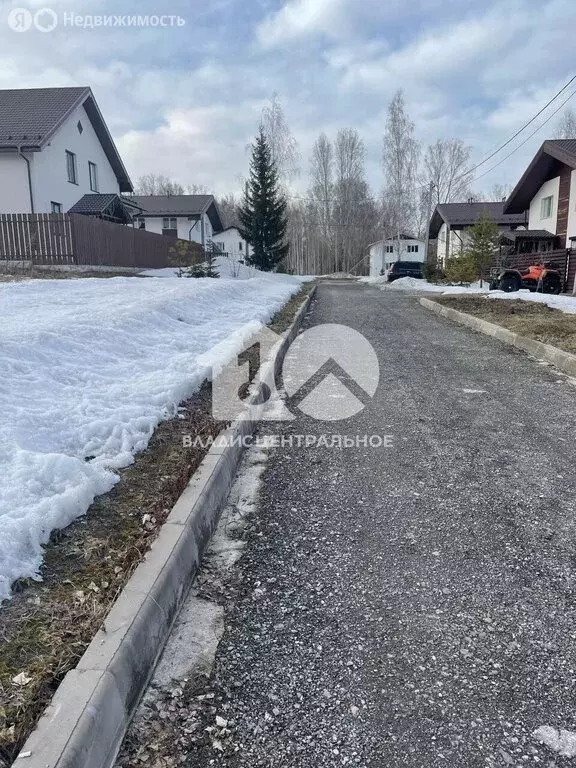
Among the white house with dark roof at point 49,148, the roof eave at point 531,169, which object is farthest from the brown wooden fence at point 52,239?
the roof eave at point 531,169

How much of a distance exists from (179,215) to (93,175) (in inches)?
806

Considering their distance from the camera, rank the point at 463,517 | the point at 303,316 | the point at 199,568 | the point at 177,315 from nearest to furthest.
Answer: the point at 199,568 → the point at 463,517 → the point at 177,315 → the point at 303,316

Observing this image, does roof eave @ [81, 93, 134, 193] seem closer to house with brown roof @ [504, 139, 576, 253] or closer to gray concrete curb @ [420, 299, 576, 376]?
house with brown roof @ [504, 139, 576, 253]

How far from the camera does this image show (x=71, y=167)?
2647 centimetres

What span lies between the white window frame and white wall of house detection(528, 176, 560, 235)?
2336cm

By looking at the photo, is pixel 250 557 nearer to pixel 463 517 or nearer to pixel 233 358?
pixel 463 517

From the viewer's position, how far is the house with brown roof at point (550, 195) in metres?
22.6

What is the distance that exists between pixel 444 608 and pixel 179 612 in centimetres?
113

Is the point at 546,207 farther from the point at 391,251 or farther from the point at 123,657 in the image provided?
the point at 391,251

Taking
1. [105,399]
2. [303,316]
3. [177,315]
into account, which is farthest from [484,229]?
[105,399]

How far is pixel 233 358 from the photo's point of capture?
21.0 feet

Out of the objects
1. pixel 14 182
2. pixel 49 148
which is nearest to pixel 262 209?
pixel 49 148

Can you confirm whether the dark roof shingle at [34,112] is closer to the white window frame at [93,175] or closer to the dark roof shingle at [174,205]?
the white window frame at [93,175]

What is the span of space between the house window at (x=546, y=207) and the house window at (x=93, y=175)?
76.8 feet
